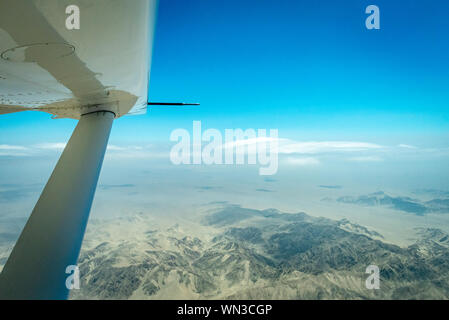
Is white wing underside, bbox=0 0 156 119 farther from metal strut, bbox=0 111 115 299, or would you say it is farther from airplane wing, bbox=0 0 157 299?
metal strut, bbox=0 111 115 299

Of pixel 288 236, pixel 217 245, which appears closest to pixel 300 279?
pixel 288 236

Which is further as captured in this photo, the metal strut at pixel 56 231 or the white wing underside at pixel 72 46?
the metal strut at pixel 56 231

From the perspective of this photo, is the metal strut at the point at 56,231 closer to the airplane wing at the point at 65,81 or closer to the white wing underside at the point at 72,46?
the airplane wing at the point at 65,81

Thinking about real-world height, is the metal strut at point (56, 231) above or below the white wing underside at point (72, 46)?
below

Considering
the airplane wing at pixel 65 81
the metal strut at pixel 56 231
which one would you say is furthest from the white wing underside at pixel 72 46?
the metal strut at pixel 56 231

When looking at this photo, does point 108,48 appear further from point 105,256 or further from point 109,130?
point 105,256

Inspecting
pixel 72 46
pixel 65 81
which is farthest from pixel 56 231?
pixel 72 46

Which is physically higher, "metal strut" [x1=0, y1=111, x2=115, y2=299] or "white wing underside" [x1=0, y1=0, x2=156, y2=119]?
"white wing underside" [x1=0, y1=0, x2=156, y2=119]

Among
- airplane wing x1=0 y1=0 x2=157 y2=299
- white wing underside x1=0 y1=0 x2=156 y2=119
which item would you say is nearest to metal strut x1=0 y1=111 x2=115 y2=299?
airplane wing x1=0 y1=0 x2=157 y2=299
